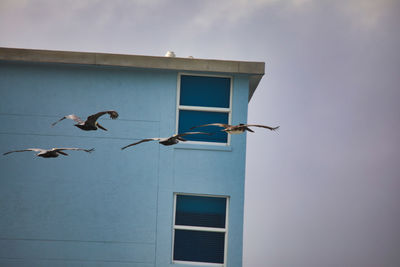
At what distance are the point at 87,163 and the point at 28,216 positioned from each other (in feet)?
6.18

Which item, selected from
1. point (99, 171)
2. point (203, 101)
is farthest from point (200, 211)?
point (203, 101)

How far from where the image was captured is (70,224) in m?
11.1

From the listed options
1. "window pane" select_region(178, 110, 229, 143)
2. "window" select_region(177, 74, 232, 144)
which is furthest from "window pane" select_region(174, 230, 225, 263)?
"window" select_region(177, 74, 232, 144)

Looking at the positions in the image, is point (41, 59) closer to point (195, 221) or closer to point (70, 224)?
point (70, 224)

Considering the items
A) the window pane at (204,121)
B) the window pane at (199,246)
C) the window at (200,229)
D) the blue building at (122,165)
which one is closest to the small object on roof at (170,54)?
the blue building at (122,165)

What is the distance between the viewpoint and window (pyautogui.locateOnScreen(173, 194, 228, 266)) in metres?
11.2

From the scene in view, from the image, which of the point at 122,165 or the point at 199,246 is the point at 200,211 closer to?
the point at 199,246

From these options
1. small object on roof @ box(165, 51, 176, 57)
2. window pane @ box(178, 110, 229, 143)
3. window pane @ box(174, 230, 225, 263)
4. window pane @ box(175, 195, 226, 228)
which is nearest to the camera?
window pane @ box(174, 230, 225, 263)

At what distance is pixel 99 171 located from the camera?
11336 millimetres

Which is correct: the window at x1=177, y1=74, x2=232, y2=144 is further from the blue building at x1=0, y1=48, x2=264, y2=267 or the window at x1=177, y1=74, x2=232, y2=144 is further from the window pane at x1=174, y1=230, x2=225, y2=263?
the window pane at x1=174, y1=230, x2=225, y2=263

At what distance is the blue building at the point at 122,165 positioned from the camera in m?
11.1

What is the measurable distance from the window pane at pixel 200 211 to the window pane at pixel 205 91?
2.43 metres

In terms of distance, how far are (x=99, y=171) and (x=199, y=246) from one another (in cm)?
306

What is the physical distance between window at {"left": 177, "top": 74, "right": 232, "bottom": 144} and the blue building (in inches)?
1.0
